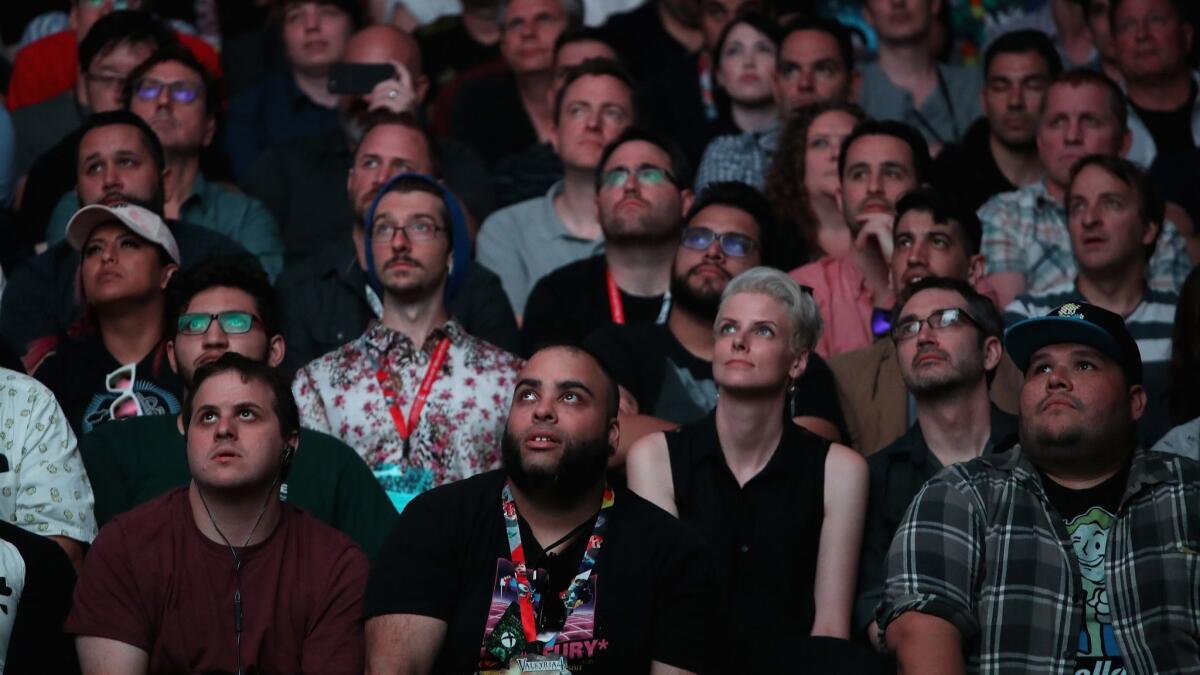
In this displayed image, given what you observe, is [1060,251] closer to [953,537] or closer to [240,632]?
[953,537]

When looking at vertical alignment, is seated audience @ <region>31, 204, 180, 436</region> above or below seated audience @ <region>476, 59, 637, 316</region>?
below

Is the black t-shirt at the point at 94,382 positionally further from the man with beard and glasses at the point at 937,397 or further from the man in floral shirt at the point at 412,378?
the man with beard and glasses at the point at 937,397

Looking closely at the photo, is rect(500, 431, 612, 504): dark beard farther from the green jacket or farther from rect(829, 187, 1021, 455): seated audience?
rect(829, 187, 1021, 455): seated audience

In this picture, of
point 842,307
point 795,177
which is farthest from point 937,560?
point 795,177

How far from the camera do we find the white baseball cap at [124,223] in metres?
7.36

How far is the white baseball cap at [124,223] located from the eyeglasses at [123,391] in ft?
1.76

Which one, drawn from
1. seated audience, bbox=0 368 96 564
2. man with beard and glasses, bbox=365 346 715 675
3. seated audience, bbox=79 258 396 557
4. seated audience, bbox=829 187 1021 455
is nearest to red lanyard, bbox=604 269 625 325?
seated audience, bbox=829 187 1021 455

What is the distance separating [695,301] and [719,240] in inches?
13.1

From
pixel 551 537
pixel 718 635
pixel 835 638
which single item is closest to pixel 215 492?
pixel 551 537

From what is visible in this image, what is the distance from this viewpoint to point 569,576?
5699 millimetres

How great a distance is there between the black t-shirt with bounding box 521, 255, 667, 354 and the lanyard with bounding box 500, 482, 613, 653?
2.11 meters

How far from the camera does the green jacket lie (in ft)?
21.0

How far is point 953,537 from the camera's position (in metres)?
5.79

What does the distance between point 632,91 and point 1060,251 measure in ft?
6.70
